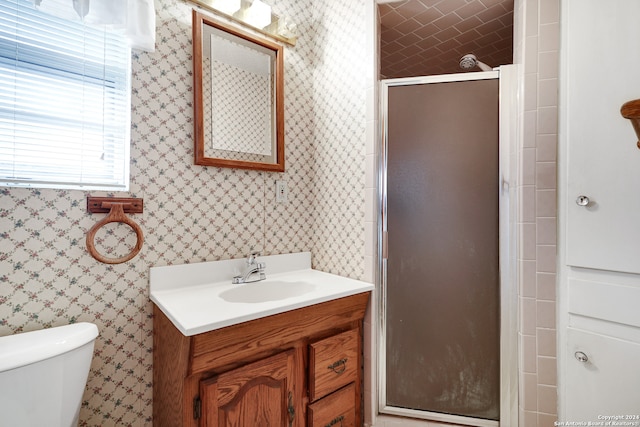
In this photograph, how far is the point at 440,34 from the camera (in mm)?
1890

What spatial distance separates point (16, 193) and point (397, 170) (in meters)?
1.55

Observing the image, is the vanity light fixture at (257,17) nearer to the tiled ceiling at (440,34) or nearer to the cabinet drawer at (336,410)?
the tiled ceiling at (440,34)

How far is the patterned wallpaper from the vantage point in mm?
1105

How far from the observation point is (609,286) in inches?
43.2

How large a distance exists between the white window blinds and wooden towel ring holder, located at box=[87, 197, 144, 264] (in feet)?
0.26

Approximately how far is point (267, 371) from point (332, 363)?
330 mm

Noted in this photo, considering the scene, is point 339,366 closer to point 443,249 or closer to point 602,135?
point 443,249

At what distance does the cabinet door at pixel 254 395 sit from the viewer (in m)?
1.02

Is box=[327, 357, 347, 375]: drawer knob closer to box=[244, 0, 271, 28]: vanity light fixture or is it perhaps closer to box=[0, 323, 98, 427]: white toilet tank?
box=[0, 323, 98, 427]: white toilet tank

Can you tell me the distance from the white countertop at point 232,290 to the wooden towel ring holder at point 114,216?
5.8 inches

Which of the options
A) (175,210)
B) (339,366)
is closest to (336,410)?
(339,366)

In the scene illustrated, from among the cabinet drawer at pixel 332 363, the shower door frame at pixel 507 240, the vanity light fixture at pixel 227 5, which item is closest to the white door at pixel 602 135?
the shower door frame at pixel 507 240

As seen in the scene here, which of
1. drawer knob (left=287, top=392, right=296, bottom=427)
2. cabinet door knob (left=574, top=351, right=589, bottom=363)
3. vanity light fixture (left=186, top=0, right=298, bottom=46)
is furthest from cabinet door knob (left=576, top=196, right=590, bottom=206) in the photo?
vanity light fixture (left=186, top=0, right=298, bottom=46)

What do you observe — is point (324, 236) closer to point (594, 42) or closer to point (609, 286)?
point (609, 286)
